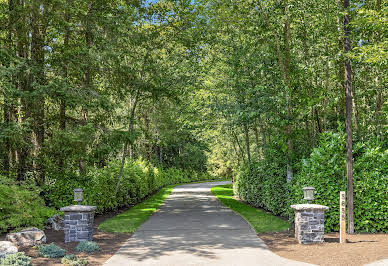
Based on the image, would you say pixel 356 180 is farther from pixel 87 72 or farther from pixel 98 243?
pixel 87 72

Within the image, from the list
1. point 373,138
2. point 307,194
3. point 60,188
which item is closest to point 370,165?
point 373,138

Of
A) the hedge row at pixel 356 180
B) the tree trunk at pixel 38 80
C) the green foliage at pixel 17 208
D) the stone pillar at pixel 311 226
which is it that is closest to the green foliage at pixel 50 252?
the green foliage at pixel 17 208

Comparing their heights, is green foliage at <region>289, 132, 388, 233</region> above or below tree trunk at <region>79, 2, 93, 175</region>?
below

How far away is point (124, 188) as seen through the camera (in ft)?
57.2

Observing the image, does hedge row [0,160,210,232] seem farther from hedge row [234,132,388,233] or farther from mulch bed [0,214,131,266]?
hedge row [234,132,388,233]

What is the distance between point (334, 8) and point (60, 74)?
10.5m

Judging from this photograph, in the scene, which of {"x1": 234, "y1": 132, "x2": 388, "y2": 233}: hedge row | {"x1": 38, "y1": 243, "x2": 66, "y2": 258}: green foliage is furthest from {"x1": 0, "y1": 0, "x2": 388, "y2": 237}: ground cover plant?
{"x1": 38, "y1": 243, "x2": 66, "y2": 258}: green foliage

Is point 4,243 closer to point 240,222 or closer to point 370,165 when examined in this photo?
point 240,222

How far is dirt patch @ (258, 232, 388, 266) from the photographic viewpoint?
7047mm

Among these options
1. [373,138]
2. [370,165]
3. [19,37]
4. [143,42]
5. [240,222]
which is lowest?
[240,222]

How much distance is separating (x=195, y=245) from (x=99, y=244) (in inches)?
99.8

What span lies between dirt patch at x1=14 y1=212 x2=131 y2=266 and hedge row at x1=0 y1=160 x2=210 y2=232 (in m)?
0.90

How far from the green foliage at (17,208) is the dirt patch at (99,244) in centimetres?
66

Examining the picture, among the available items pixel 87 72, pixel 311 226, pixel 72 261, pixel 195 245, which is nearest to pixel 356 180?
pixel 311 226
